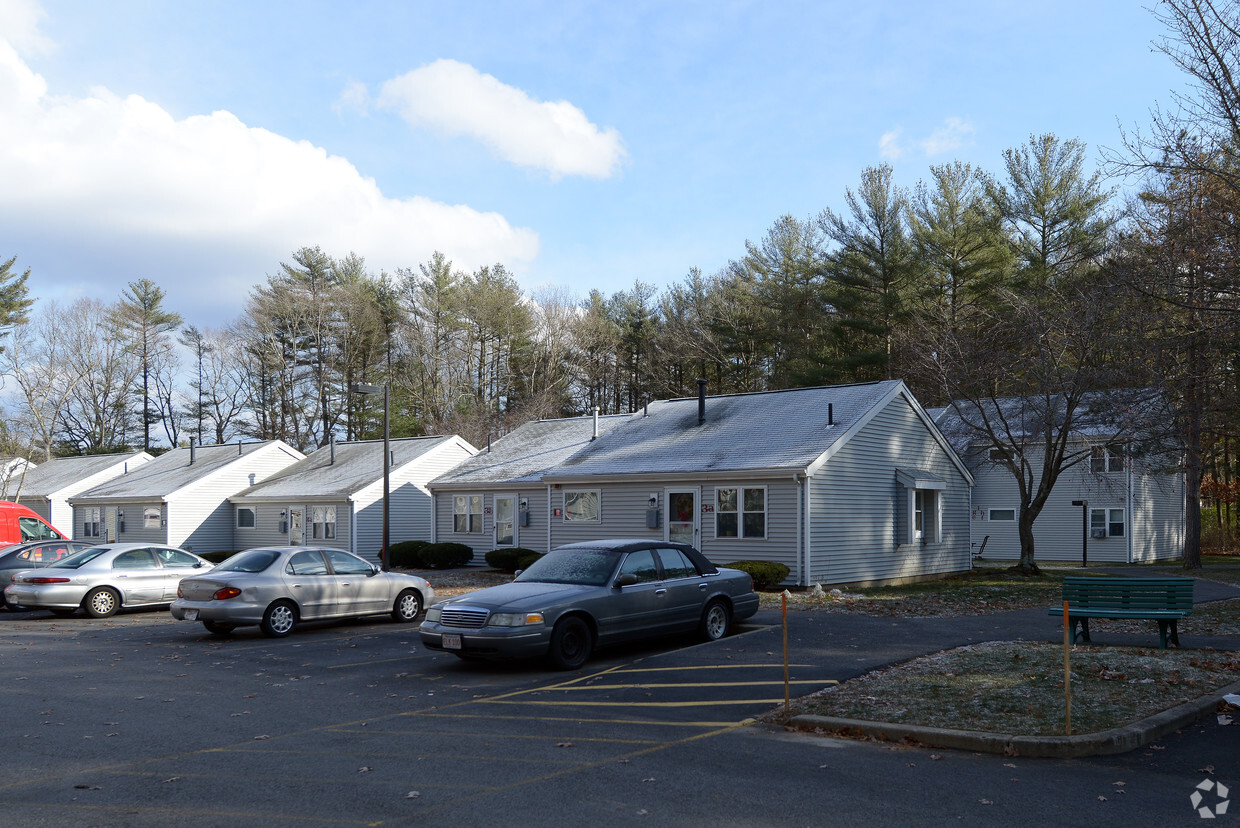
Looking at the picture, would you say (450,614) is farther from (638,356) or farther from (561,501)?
(638,356)

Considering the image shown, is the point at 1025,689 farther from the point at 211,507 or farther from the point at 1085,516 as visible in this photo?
the point at 211,507

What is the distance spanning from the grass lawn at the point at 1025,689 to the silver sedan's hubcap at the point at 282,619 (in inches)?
371

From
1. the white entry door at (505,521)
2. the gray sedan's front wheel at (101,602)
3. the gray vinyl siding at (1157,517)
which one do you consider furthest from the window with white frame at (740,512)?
the gray vinyl siding at (1157,517)

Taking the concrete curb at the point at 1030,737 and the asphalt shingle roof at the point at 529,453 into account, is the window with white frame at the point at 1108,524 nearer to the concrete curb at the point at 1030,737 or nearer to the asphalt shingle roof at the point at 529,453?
the asphalt shingle roof at the point at 529,453

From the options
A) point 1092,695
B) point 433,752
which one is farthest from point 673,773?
point 1092,695

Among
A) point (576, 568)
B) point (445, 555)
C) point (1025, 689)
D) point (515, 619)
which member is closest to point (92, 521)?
point (445, 555)

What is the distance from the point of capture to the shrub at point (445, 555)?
31.1m

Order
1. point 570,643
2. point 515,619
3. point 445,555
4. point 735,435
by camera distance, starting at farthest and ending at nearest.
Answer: point 445,555, point 735,435, point 570,643, point 515,619

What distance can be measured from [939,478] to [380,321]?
121 ft

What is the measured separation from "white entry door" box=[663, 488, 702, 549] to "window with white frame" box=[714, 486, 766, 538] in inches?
19.2

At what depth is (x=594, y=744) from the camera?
796 cm

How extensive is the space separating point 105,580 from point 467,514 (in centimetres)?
1428

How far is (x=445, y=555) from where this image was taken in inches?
1224

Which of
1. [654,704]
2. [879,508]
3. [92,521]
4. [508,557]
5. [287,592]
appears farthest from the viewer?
[92,521]
